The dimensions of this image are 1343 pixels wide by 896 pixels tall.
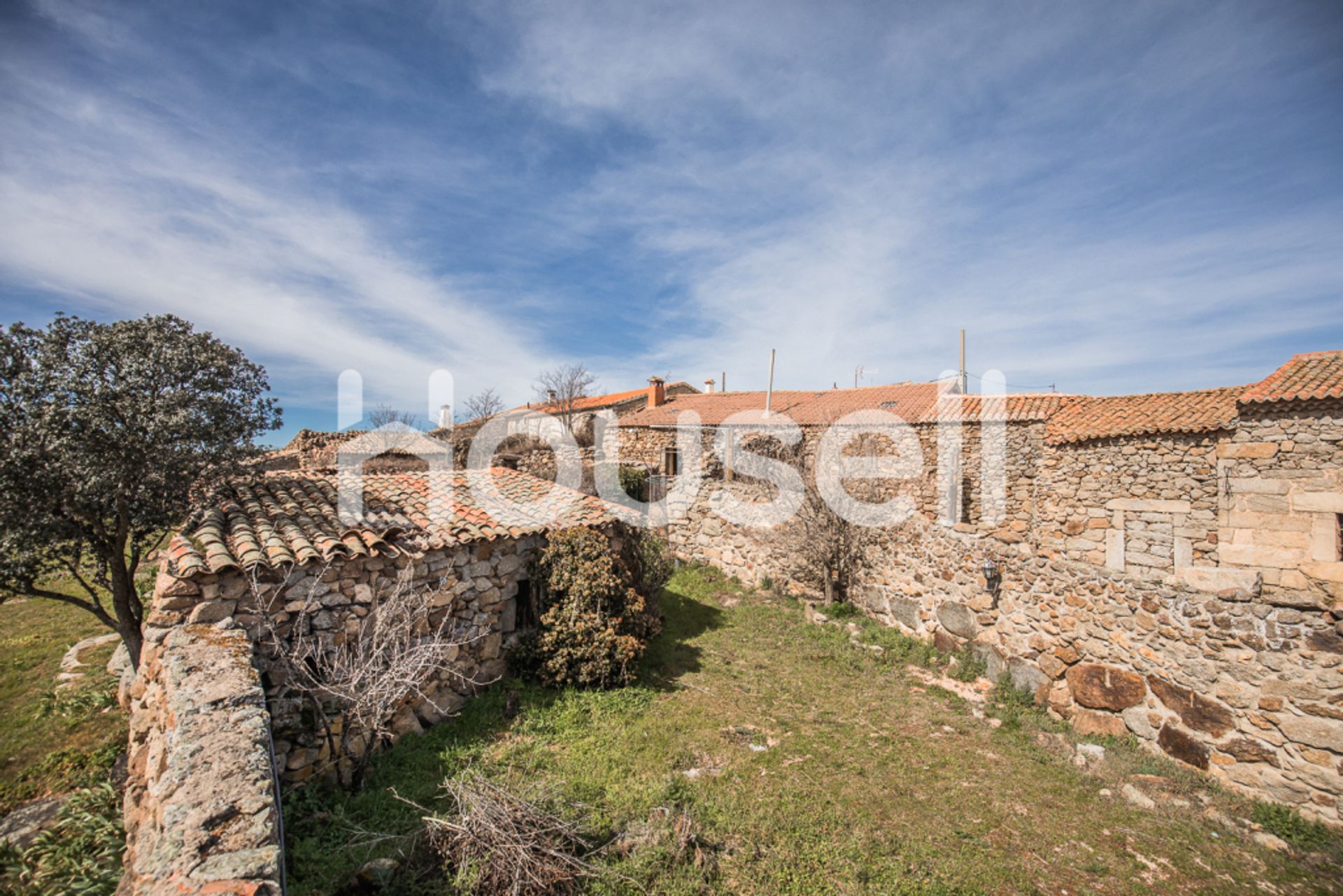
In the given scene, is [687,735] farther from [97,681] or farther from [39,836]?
[97,681]

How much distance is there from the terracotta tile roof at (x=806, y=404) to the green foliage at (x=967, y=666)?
5174 mm

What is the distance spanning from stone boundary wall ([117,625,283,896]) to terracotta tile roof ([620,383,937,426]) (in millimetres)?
12817

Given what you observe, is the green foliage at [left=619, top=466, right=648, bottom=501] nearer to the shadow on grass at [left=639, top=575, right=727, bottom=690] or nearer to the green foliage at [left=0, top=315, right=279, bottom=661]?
the shadow on grass at [left=639, top=575, right=727, bottom=690]

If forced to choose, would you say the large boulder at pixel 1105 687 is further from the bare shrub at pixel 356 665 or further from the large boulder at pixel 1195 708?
the bare shrub at pixel 356 665

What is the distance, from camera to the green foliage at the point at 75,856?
4660 millimetres

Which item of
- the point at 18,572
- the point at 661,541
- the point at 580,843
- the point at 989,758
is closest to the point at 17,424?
the point at 18,572

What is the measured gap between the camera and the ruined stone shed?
3670 mm

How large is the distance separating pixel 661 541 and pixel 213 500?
1187cm

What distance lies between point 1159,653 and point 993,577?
2733mm

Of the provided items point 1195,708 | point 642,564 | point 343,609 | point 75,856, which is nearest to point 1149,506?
point 1195,708

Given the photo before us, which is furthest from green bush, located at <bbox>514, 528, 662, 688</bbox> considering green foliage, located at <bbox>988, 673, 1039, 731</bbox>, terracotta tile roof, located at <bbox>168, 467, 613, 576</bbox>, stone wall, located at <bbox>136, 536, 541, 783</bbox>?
green foliage, located at <bbox>988, 673, 1039, 731</bbox>

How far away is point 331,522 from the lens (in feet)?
24.2

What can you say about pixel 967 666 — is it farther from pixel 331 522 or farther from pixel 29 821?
pixel 29 821

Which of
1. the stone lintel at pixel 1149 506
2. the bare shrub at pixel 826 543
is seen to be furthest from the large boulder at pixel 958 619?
the stone lintel at pixel 1149 506
